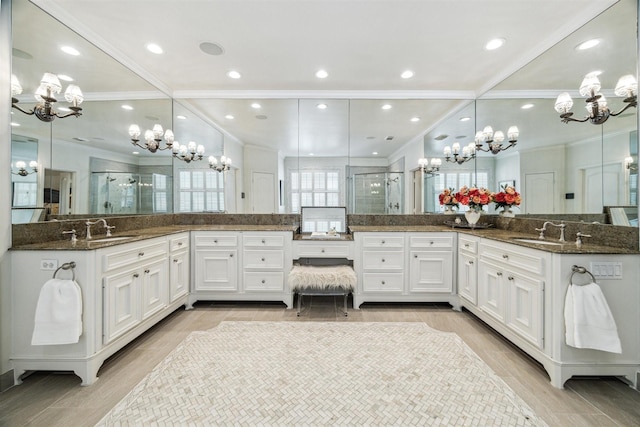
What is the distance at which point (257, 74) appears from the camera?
312 centimetres

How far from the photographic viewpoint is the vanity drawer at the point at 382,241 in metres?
3.07

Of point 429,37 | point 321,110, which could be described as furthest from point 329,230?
point 429,37

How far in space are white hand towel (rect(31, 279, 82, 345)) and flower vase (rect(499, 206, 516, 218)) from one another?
13.5 feet

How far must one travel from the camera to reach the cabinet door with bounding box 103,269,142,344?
1.91 m

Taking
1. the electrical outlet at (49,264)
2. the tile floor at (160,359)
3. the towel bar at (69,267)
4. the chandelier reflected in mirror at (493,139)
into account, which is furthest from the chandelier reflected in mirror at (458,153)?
the electrical outlet at (49,264)

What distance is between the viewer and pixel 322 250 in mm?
3105

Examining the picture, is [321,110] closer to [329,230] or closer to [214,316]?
[329,230]

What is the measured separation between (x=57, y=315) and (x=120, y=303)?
37 cm

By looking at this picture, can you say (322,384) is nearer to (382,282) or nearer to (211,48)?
(382,282)

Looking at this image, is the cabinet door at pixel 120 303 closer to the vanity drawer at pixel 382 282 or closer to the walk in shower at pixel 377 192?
the vanity drawer at pixel 382 282

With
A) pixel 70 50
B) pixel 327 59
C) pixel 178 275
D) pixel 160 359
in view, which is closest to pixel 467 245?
pixel 327 59

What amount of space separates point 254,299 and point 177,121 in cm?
263

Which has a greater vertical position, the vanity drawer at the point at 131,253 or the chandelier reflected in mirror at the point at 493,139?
the chandelier reflected in mirror at the point at 493,139

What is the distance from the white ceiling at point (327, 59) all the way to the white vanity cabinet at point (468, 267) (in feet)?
4.02
